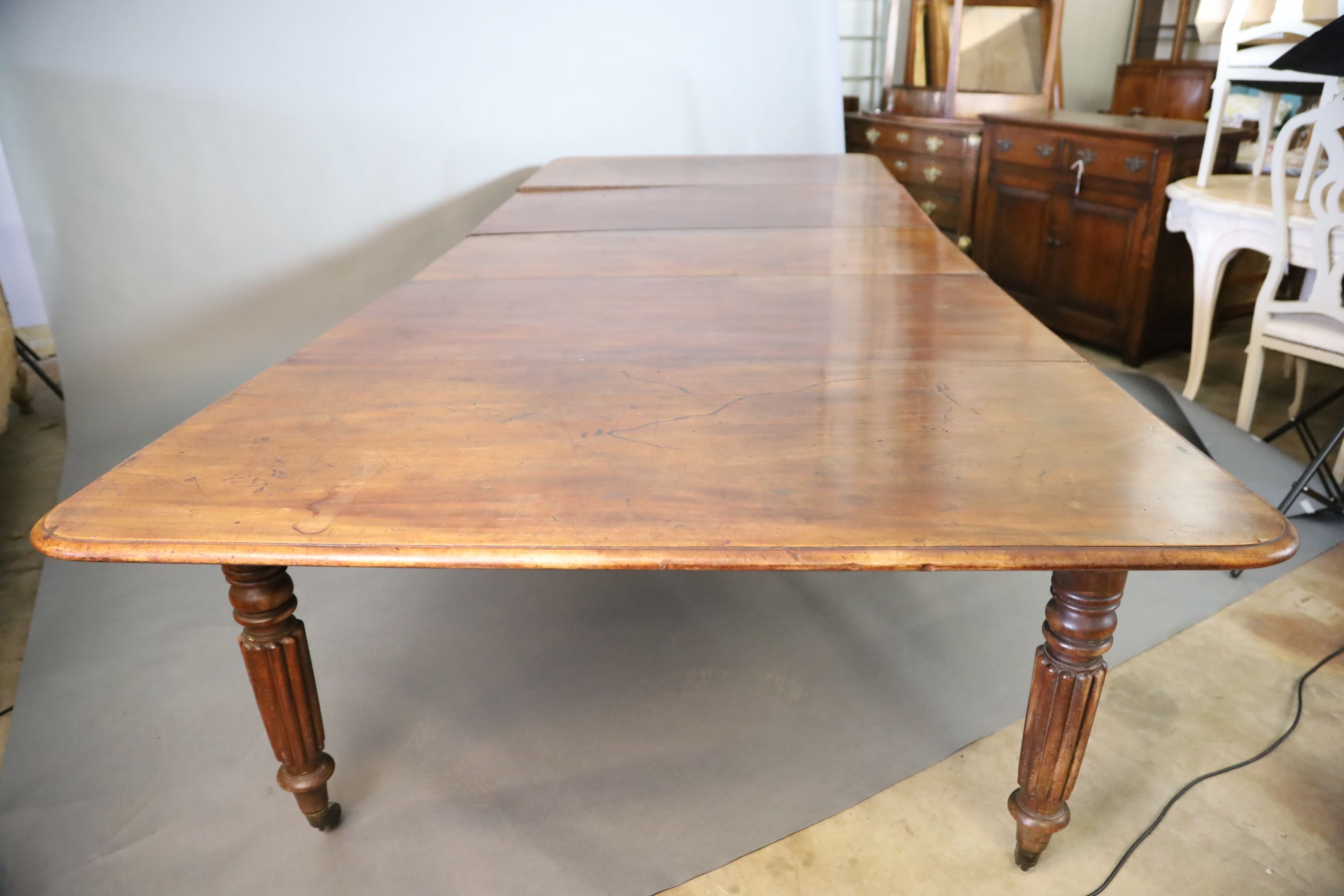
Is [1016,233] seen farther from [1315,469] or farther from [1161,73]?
[1161,73]

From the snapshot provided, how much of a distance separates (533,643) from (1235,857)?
43.9 inches

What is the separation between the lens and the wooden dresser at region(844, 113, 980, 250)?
3.31m

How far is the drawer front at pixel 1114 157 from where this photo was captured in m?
2.62

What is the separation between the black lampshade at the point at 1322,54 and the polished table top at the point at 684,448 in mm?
691

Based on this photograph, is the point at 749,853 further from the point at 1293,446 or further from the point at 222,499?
the point at 1293,446

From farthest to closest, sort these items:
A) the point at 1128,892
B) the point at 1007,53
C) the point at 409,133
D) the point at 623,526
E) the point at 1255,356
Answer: the point at 1007,53
the point at 409,133
the point at 1255,356
the point at 1128,892
the point at 623,526

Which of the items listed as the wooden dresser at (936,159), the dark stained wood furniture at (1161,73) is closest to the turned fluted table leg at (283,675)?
the wooden dresser at (936,159)

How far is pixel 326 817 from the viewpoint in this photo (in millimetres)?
1171

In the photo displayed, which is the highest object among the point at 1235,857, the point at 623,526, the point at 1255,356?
the point at 623,526

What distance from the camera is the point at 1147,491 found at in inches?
32.0

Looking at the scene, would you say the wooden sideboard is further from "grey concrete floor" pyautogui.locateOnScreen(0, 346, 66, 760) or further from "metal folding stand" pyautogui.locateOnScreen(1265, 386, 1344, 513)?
"grey concrete floor" pyautogui.locateOnScreen(0, 346, 66, 760)

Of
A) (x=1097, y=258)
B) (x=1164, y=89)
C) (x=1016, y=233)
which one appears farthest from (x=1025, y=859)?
(x=1164, y=89)

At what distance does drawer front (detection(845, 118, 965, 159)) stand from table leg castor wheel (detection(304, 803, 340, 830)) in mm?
3133

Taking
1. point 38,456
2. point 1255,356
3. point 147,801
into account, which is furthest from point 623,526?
point 38,456
